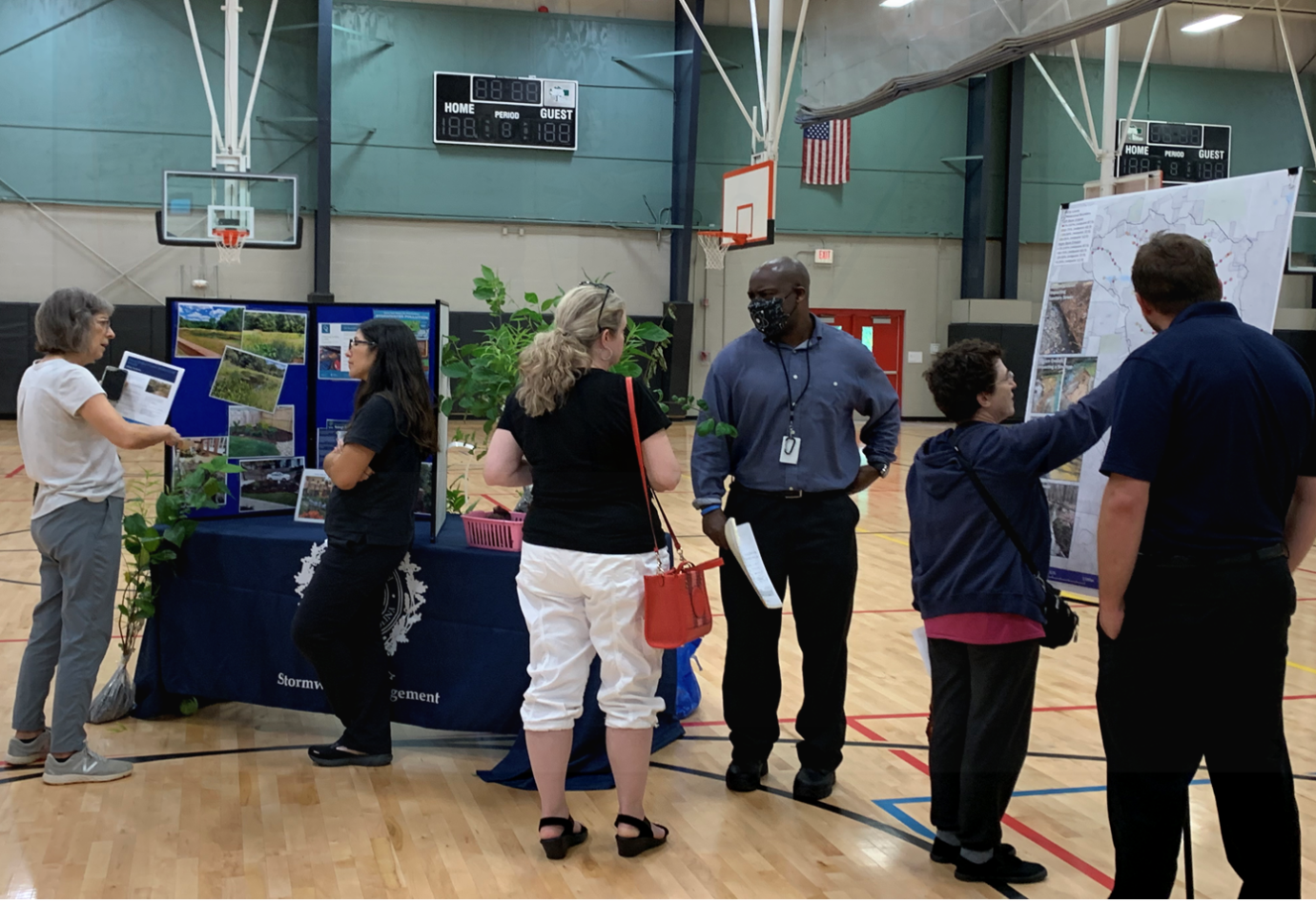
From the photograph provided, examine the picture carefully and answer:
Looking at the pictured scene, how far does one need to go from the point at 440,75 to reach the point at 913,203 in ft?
26.5

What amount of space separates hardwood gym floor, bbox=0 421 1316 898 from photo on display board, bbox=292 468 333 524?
2.51ft

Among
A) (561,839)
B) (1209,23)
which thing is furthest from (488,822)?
(1209,23)

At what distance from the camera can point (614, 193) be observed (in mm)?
18250

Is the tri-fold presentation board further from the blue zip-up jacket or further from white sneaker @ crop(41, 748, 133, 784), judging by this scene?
the blue zip-up jacket

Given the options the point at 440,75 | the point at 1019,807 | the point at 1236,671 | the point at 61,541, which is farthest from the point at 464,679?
the point at 440,75

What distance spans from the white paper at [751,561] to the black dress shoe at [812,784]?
0.61 metres

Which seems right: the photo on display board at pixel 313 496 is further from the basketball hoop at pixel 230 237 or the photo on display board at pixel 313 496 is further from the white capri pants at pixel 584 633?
the basketball hoop at pixel 230 237

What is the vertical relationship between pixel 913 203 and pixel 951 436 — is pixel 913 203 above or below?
above

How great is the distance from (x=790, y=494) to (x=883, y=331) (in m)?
17.0

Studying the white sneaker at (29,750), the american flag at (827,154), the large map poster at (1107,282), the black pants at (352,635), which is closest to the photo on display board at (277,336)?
the black pants at (352,635)

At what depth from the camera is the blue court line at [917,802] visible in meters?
3.28

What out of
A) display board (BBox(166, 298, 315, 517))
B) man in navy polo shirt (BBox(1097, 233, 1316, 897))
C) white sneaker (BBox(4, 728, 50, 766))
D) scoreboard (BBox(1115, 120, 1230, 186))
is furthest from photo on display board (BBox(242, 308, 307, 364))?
scoreboard (BBox(1115, 120, 1230, 186))

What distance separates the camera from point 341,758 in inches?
147

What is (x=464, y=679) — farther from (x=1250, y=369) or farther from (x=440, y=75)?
(x=440, y=75)
